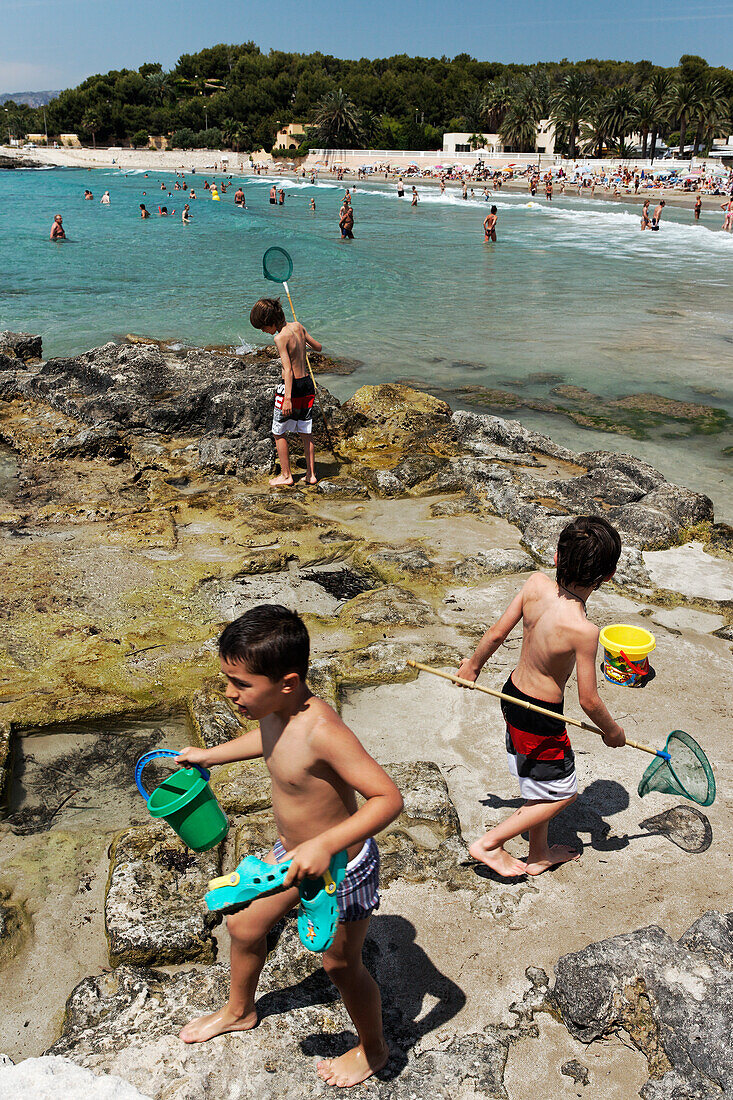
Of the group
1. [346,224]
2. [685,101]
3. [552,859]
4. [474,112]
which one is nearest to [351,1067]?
[552,859]

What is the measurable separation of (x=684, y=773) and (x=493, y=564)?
279 cm

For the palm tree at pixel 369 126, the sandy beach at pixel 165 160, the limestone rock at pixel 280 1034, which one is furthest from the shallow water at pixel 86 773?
the palm tree at pixel 369 126

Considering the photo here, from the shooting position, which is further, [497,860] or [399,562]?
[399,562]

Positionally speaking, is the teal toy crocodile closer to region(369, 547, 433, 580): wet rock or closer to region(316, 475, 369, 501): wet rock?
region(369, 547, 433, 580): wet rock

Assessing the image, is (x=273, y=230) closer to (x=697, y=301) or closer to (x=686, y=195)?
(x=697, y=301)

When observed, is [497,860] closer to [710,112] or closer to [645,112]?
[710,112]

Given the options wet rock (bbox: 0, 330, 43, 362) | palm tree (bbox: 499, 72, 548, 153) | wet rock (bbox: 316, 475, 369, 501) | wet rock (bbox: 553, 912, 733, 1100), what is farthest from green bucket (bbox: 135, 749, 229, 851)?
palm tree (bbox: 499, 72, 548, 153)

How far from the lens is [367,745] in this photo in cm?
406

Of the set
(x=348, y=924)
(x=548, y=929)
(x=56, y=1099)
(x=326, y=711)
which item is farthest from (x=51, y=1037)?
(x=548, y=929)

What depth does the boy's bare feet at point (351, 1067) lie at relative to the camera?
92.2 inches

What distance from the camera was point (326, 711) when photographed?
2211 millimetres

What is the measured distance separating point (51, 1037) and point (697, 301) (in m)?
21.5

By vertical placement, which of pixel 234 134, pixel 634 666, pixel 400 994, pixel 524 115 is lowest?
pixel 400 994

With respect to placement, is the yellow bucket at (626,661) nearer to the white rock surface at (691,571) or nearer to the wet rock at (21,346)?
the white rock surface at (691,571)
